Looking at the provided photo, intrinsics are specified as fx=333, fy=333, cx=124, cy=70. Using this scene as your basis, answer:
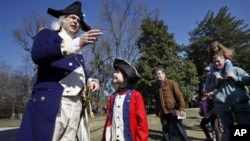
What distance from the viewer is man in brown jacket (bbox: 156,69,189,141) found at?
22.8 ft

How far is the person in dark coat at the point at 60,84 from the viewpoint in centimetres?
282

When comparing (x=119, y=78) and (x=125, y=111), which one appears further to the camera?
(x=119, y=78)

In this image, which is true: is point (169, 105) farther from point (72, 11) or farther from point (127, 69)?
point (72, 11)

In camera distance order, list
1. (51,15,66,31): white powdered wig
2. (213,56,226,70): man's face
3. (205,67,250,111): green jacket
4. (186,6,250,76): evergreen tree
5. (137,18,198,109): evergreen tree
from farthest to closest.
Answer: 1. (186,6,250,76): evergreen tree
2. (137,18,198,109): evergreen tree
3. (213,56,226,70): man's face
4. (205,67,250,111): green jacket
5. (51,15,66,31): white powdered wig

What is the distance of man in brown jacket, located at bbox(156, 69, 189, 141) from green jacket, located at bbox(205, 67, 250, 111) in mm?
2169

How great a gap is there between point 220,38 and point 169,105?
1415 inches

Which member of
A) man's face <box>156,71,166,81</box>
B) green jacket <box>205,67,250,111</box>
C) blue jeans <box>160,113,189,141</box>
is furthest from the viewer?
man's face <box>156,71,166,81</box>

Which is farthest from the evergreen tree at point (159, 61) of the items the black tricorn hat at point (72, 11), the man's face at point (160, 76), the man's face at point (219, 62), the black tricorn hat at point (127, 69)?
the black tricorn hat at point (72, 11)

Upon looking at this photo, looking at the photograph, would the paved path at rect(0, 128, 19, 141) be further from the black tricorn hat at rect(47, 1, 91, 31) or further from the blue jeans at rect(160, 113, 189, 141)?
the black tricorn hat at rect(47, 1, 91, 31)

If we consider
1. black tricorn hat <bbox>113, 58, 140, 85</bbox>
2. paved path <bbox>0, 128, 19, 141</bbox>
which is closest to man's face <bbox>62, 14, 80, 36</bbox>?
black tricorn hat <bbox>113, 58, 140, 85</bbox>

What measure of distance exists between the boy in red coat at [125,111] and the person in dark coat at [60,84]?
58cm

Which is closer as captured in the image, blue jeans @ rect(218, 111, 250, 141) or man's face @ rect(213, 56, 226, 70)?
blue jeans @ rect(218, 111, 250, 141)

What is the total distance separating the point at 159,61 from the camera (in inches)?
1109

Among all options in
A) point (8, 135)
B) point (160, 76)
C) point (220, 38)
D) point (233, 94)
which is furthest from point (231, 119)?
point (220, 38)
